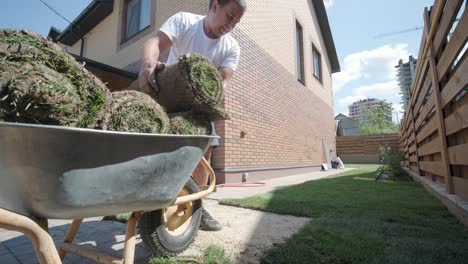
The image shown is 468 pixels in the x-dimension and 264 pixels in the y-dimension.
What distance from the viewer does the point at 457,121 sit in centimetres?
202

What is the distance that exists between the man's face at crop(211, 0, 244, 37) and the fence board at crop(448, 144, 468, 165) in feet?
6.80

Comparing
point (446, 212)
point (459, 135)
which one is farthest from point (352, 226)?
point (459, 135)

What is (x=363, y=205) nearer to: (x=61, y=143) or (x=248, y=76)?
(x=61, y=143)

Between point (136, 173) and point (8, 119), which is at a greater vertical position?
point (8, 119)

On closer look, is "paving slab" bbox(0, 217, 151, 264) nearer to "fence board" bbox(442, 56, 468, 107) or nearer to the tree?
"fence board" bbox(442, 56, 468, 107)

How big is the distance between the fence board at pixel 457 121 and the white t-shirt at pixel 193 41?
187 cm

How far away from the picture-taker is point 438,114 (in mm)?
2545

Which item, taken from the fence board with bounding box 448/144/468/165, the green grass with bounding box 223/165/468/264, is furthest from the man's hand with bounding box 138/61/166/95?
the fence board with bounding box 448/144/468/165

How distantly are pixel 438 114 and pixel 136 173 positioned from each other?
3041 millimetres

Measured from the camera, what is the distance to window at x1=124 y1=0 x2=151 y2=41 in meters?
7.00

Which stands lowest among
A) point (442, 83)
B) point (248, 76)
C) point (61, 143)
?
point (61, 143)

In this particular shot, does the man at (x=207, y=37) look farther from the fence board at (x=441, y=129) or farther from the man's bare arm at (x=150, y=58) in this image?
the fence board at (x=441, y=129)

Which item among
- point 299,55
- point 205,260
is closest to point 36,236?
point 205,260

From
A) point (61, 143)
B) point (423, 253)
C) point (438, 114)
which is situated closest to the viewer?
point (61, 143)
